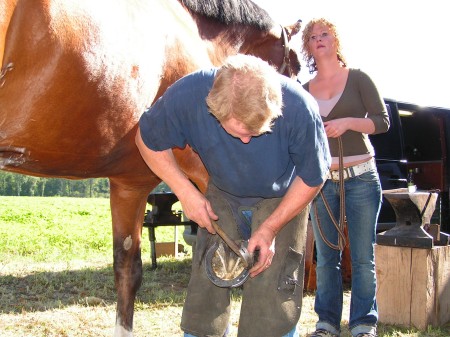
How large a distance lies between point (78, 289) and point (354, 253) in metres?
3.29

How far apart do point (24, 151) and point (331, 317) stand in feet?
6.93

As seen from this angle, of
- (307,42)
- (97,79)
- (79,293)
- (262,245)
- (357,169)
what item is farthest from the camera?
(79,293)

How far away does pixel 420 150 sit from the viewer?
7.20m

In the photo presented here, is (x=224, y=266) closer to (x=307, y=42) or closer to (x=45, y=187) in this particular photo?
(x=307, y=42)

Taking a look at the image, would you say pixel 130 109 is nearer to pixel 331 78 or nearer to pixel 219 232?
pixel 219 232

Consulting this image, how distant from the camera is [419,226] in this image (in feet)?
13.5

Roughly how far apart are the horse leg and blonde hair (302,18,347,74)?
1311mm

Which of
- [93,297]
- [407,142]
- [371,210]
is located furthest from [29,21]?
[407,142]

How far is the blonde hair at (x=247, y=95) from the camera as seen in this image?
180 centimetres

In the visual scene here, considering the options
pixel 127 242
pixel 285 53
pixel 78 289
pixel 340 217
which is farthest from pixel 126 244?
pixel 78 289

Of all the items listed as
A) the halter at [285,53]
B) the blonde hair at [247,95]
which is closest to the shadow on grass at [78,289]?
the halter at [285,53]

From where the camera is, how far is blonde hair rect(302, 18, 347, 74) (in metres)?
3.25

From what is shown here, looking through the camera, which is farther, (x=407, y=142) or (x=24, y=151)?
(x=407, y=142)

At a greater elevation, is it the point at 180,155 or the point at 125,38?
the point at 125,38
